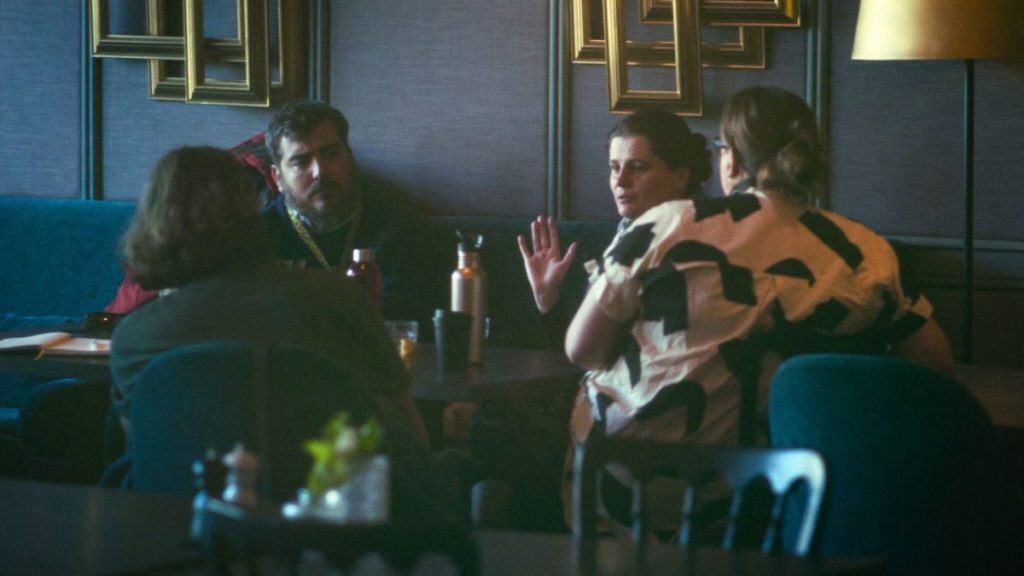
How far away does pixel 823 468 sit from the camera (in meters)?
1.58

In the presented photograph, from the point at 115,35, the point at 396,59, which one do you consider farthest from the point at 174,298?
the point at 115,35

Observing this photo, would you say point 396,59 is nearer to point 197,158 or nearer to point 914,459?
point 197,158

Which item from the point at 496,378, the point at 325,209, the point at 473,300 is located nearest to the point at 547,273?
the point at 473,300

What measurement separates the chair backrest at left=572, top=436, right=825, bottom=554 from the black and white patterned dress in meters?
0.80

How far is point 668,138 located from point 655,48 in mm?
645

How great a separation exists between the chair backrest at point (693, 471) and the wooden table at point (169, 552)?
0.25 ft

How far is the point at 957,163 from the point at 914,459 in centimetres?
211

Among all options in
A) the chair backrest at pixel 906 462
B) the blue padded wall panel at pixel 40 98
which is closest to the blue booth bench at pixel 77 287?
the blue padded wall panel at pixel 40 98

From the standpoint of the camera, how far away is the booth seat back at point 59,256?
462 centimetres

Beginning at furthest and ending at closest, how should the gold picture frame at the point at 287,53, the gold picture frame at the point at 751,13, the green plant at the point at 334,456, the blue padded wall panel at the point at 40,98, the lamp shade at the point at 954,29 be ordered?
the blue padded wall panel at the point at 40,98, the gold picture frame at the point at 287,53, the gold picture frame at the point at 751,13, the lamp shade at the point at 954,29, the green plant at the point at 334,456

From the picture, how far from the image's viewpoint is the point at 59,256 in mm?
4664

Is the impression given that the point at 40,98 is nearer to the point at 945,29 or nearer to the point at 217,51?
the point at 217,51

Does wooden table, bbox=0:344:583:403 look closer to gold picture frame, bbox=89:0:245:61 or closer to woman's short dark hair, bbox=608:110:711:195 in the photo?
woman's short dark hair, bbox=608:110:711:195

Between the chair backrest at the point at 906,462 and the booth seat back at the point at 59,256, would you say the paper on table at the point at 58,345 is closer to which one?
the booth seat back at the point at 59,256
